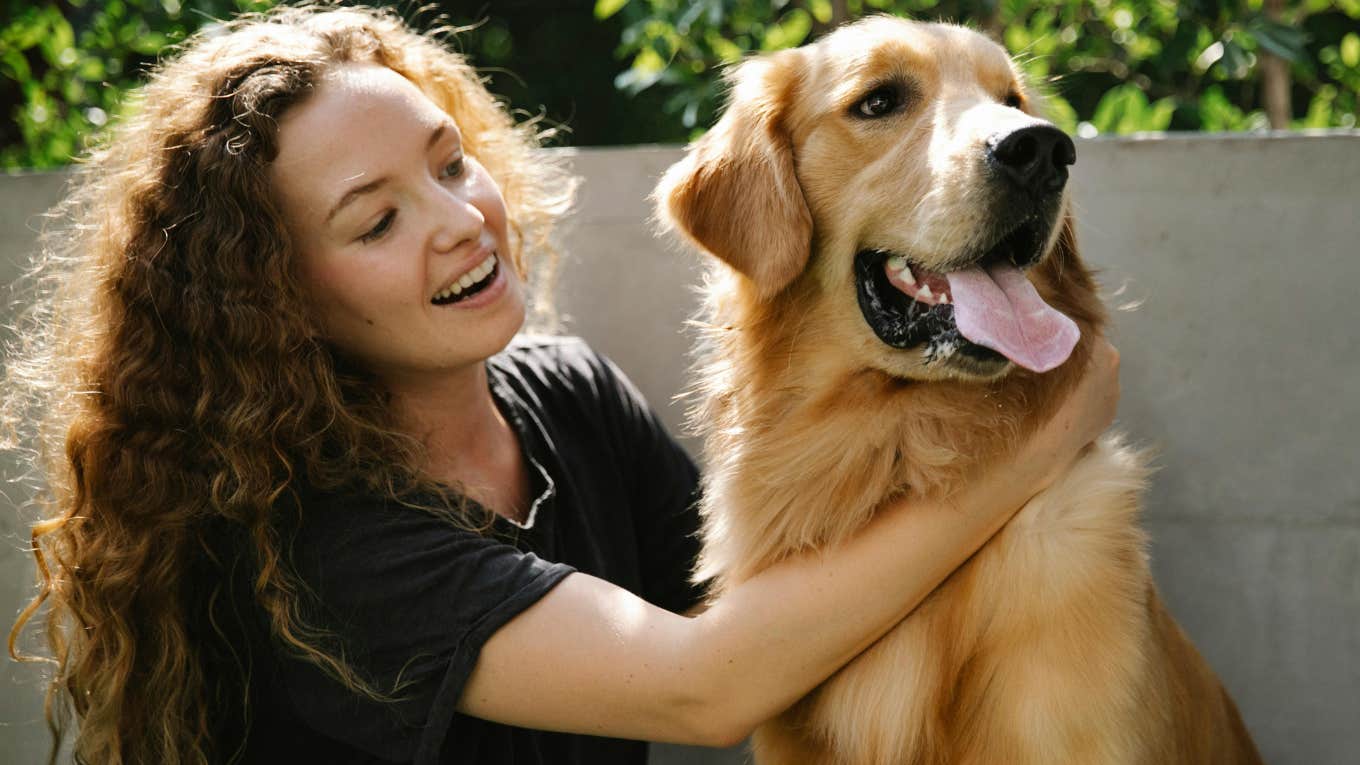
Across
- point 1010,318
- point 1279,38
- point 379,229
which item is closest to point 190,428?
point 379,229

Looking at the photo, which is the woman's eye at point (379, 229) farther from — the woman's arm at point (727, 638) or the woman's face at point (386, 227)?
the woman's arm at point (727, 638)

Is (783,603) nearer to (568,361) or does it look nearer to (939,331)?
(939,331)

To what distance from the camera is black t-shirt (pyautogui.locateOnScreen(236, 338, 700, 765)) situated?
179 cm

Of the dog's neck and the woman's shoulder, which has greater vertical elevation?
the dog's neck

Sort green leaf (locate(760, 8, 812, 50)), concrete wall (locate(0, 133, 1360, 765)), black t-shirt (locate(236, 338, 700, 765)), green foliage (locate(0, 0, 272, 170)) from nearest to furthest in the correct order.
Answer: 1. black t-shirt (locate(236, 338, 700, 765))
2. concrete wall (locate(0, 133, 1360, 765))
3. green leaf (locate(760, 8, 812, 50))
4. green foliage (locate(0, 0, 272, 170))

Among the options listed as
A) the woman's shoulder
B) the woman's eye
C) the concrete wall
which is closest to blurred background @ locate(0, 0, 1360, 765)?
the concrete wall

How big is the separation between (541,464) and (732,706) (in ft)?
2.52

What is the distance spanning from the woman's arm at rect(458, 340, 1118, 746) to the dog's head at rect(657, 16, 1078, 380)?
242mm

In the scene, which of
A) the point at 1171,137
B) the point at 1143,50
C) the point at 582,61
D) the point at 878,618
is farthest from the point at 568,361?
the point at 582,61

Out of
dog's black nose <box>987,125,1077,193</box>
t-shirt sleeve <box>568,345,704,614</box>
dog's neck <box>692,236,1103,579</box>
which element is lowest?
t-shirt sleeve <box>568,345,704,614</box>

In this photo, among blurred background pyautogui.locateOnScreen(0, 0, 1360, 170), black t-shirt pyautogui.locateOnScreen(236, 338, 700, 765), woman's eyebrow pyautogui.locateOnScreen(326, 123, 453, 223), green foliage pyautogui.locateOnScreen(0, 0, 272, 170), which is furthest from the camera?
green foliage pyautogui.locateOnScreen(0, 0, 272, 170)

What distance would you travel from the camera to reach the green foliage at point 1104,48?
3.01m

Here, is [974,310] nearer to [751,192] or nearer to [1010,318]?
[1010,318]

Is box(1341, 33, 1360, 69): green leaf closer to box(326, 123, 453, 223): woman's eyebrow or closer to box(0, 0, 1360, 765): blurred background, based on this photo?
box(0, 0, 1360, 765): blurred background
